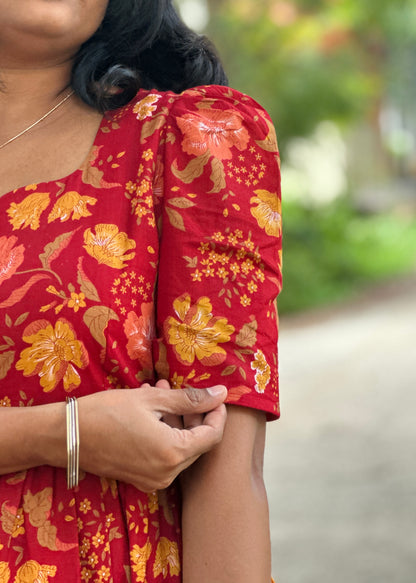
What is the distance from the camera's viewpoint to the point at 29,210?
1.31 metres

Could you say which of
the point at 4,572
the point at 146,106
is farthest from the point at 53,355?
the point at 146,106

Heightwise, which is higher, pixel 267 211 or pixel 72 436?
pixel 267 211

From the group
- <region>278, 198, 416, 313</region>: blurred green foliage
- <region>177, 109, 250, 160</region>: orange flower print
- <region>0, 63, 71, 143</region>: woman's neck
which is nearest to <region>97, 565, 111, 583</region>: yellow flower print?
<region>177, 109, 250, 160</region>: orange flower print

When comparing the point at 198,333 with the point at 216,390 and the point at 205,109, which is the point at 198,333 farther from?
the point at 205,109

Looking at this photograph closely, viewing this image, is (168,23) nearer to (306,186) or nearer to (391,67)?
(306,186)

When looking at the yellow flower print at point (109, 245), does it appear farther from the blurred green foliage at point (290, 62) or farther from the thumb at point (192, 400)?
the blurred green foliage at point (290, 62)

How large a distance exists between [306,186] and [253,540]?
37.0 ft

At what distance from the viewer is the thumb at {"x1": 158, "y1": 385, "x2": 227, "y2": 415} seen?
122cm

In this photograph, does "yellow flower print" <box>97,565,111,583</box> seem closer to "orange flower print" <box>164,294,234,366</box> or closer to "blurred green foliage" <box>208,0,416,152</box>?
"orange flower print" <box>164,294,234,366</box>

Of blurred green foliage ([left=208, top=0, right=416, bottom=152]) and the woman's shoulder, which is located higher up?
blurred green foliage ([left=208, top=0, right=416, bottom=152])

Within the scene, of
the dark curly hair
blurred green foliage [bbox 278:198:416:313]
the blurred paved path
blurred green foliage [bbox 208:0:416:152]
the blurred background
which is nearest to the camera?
the dark curly hair

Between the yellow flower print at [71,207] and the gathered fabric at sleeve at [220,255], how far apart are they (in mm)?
104

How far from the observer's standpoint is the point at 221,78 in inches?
60.8

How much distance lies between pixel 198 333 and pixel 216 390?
79 millimetres
